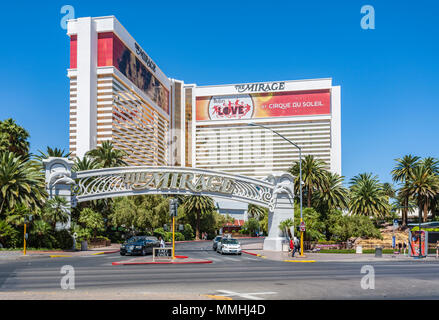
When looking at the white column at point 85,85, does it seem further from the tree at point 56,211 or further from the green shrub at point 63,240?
the green shrub at point 63,240

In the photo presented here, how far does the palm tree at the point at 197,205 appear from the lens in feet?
248

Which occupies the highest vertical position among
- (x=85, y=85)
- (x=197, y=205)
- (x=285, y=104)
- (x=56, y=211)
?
(x=285, y=104)

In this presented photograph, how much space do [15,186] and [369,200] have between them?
153 ft

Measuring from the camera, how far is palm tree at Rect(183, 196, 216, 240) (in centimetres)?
7556

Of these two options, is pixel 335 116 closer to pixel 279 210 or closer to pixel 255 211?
pixel 255 211

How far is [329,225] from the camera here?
194 ft

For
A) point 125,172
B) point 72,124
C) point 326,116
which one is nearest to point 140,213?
point 125,172

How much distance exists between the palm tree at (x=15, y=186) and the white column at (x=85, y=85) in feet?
290

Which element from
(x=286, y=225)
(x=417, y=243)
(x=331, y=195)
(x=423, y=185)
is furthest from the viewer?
(x=423, y=185)

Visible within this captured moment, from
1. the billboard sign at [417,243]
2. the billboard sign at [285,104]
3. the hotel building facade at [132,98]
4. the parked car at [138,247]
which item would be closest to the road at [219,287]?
the parked car at [138,247]

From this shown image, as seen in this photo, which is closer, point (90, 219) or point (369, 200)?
point (90, 219)

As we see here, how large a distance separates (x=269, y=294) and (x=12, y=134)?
46345 mm

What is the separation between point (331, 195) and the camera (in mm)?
61000

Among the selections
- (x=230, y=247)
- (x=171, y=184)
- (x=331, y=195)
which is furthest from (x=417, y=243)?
(x=331, y=195)
